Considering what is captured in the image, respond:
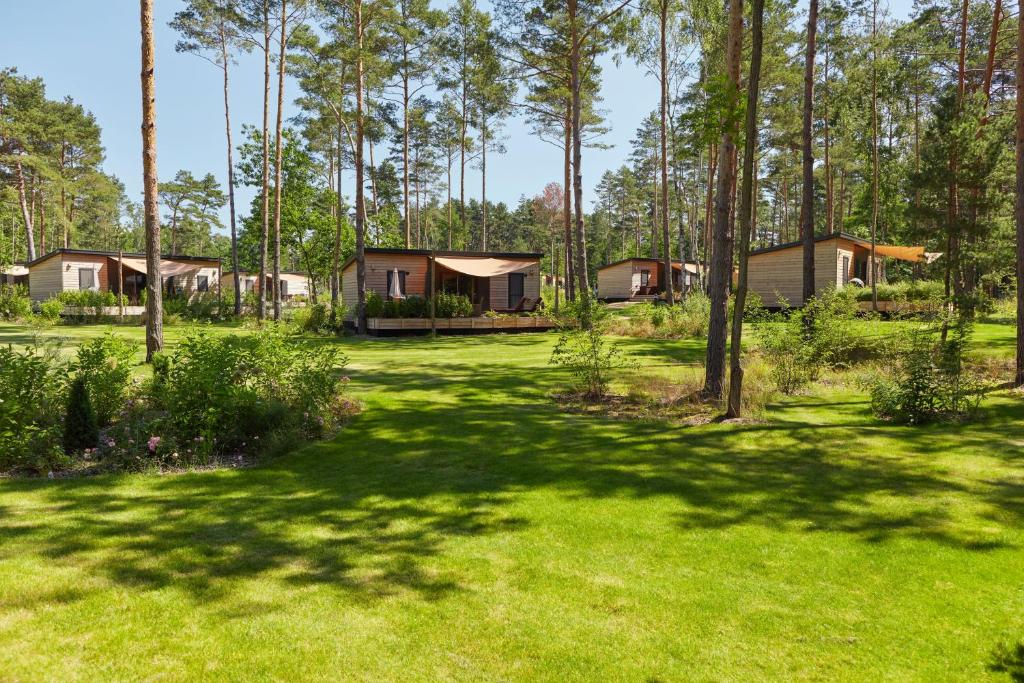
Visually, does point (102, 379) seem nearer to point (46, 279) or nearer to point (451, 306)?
point (451, 306)

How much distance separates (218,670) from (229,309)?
86.2 ft

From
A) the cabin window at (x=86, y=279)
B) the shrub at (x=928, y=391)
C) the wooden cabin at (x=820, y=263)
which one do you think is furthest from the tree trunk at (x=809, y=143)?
the cabin window at (x=86, y=279)

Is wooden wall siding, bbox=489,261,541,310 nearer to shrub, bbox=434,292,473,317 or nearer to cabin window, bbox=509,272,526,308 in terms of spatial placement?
cabin window, bbox=509,272,526,308

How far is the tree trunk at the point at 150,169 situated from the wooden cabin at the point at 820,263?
21869mm

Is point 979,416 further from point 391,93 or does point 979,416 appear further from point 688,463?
point 391,93

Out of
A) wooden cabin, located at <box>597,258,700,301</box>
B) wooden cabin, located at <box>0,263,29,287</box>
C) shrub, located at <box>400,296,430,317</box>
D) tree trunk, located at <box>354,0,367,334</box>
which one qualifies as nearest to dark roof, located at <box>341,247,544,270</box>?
shrub, located at <box>400,296,430,317</box>

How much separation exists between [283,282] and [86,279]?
2119 centimetres

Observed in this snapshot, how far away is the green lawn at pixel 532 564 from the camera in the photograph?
98.8 inches

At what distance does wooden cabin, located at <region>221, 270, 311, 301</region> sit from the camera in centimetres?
4262

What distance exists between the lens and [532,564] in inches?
134

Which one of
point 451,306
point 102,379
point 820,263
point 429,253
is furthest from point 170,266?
point 820,263

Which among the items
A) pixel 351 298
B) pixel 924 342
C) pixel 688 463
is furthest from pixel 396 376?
pixel 351 298

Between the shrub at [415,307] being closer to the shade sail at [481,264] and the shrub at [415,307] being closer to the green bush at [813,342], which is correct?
the shade sail at [481,264]

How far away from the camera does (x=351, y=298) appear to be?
25.4 m
